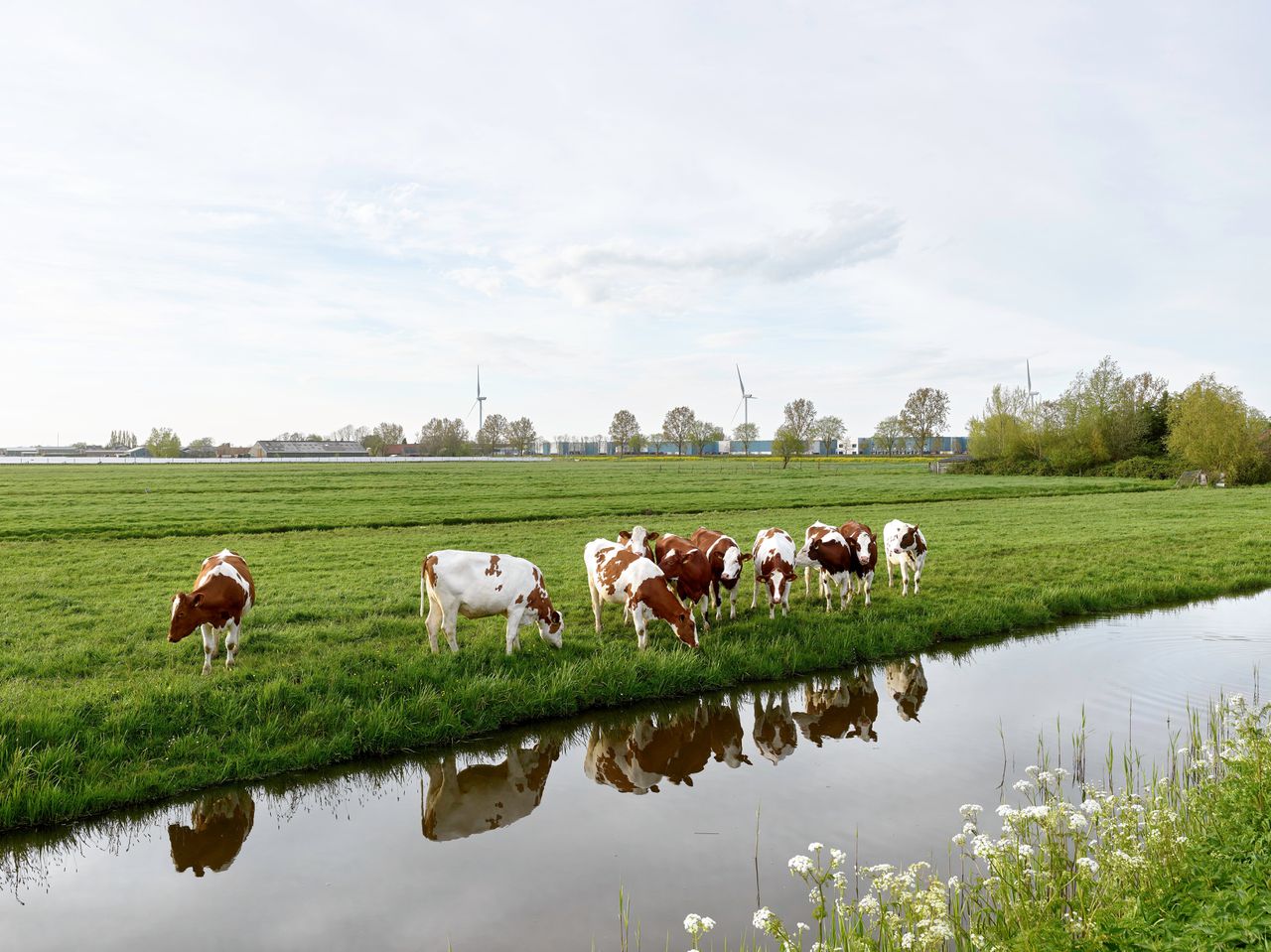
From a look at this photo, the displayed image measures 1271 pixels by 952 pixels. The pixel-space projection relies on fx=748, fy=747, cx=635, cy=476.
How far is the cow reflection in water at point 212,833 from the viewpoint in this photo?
7.08m

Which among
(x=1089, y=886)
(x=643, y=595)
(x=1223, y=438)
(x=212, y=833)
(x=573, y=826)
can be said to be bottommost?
(x=573, y=826)

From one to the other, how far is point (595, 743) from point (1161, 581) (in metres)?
16.5

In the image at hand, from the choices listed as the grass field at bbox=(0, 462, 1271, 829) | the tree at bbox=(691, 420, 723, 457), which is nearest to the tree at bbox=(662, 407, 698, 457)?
the tree at bbox=(691, 420, 723, 457)

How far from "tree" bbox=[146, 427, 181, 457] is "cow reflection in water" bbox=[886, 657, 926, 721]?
193360mm

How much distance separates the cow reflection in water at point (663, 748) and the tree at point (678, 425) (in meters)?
146

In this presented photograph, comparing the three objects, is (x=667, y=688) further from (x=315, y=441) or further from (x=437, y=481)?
(x=315, y=441)

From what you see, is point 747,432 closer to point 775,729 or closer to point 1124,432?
point 1124,432

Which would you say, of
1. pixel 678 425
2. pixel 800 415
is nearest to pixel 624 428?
pixel 678 425

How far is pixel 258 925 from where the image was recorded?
6156 millimetres

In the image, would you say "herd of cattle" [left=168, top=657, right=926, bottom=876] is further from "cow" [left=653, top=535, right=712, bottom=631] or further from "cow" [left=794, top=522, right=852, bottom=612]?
"cow" [left=794, top=522, right=852, bottom=612]

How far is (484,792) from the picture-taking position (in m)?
8.50

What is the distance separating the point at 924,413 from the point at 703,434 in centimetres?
4511

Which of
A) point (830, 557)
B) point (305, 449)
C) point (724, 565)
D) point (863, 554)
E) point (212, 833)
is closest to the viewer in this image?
point (212, 833)

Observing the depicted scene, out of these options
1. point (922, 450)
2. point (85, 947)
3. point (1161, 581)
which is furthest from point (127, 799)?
point (922, 450)
